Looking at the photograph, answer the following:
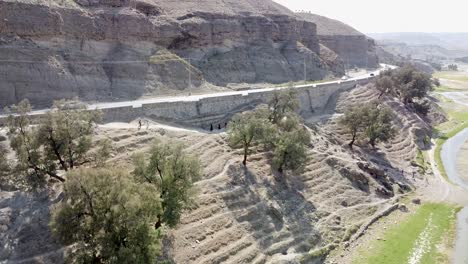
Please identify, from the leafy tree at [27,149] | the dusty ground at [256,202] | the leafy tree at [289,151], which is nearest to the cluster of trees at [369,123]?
the dusty ground at [256,202]

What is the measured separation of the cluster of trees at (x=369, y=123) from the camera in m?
71.2

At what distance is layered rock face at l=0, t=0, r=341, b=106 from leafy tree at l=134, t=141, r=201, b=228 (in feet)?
86.1

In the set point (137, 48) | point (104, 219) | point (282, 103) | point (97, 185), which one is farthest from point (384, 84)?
point (104, 219)

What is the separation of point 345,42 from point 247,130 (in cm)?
12136

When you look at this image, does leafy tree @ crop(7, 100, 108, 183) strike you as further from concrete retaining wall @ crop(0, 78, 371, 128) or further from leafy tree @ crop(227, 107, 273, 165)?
leafy tree @ crop(227, 107, 273, 165)

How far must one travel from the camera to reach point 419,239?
164ft

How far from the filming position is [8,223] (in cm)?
3419

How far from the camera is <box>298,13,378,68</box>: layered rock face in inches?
6161

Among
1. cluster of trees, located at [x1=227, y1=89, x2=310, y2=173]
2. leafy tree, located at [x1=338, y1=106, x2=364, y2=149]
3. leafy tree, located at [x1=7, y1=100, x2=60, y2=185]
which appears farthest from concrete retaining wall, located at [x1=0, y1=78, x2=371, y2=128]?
leafy tree, located at [x1=7, y1=100, x2=60, y2=185]

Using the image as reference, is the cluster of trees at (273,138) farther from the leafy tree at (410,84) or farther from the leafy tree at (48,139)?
the leafy tree at (410,84)

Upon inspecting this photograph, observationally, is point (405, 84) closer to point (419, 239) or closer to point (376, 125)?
point (376, 125)

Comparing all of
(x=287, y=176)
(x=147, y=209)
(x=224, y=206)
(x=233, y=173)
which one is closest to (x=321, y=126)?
(x=287, y=176)

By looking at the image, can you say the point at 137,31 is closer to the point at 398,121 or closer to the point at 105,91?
the point at 105,91

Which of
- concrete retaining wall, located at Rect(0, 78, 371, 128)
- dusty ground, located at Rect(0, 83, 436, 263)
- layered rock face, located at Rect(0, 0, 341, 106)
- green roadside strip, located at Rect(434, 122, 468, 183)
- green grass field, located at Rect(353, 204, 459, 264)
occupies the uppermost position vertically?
layered rock face, located at Rect(0, 0, 341, 106)
